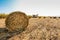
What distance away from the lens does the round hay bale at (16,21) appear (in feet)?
34.2

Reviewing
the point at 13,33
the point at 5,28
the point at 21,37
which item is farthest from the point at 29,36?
the point at 5,28

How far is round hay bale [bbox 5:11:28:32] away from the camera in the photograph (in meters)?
10.4

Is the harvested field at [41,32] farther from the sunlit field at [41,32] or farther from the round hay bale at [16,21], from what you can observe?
the round hay bale at [16,21]

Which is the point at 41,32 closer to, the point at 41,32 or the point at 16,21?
the point at 41,32

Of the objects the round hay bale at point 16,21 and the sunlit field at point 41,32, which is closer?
the sunlit field at point 41,32

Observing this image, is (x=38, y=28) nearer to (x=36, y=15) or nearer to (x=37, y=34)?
(x=37, y=34)

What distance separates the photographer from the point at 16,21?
10508 mm

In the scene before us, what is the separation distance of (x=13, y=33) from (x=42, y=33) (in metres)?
1.53

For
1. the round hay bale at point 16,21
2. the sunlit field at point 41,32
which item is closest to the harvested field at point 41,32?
the sunlit field at point 41,32

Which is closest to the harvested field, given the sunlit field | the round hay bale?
the sunlit field

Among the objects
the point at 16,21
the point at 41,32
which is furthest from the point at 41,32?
the point at 16,21

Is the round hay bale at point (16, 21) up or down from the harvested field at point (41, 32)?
up

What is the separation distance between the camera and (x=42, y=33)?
957 centimetres

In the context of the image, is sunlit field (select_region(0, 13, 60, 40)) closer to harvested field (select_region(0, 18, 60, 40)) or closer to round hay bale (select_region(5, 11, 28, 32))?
harvested field (select_region(0, 18, 60, 40))
